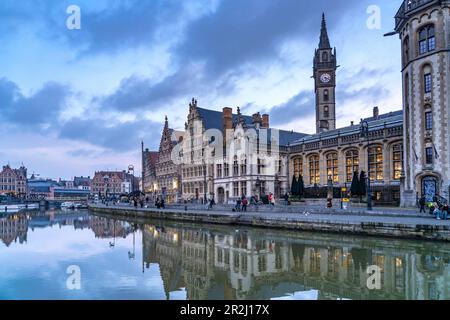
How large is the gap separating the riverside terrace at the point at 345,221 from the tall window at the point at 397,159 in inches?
529

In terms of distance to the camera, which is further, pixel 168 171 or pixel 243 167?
pixel 168 171

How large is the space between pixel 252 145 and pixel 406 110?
21320 millimetres

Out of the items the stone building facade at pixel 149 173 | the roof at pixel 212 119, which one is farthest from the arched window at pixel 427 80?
the stone building facade at pixel 149 173

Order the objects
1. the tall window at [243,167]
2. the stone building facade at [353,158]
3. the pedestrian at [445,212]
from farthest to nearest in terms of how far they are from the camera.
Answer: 1. the tall window at [243,167]
2. the stone building facade at [353,158]
3. the pedestrian at [445,212]

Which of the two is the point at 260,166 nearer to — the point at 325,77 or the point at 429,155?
the point at 429,155

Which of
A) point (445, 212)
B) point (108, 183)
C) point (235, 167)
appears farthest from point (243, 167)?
point (108, 183)

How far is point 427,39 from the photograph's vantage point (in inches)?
1213

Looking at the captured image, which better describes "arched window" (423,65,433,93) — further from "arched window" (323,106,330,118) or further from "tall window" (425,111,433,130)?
"arched window" (323,106,330,118)

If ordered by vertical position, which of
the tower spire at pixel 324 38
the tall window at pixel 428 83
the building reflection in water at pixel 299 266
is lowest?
the building reflection in water at pixel 299 266

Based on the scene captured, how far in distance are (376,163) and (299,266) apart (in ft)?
103

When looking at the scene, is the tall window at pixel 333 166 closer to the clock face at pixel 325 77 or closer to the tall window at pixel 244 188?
the tall window at pixel 244 188

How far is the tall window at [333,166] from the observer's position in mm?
47156

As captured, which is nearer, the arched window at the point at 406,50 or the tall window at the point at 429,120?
the tall window at the point at 429,120

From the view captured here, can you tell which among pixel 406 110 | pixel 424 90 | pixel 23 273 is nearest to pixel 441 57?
pixel 424 90
